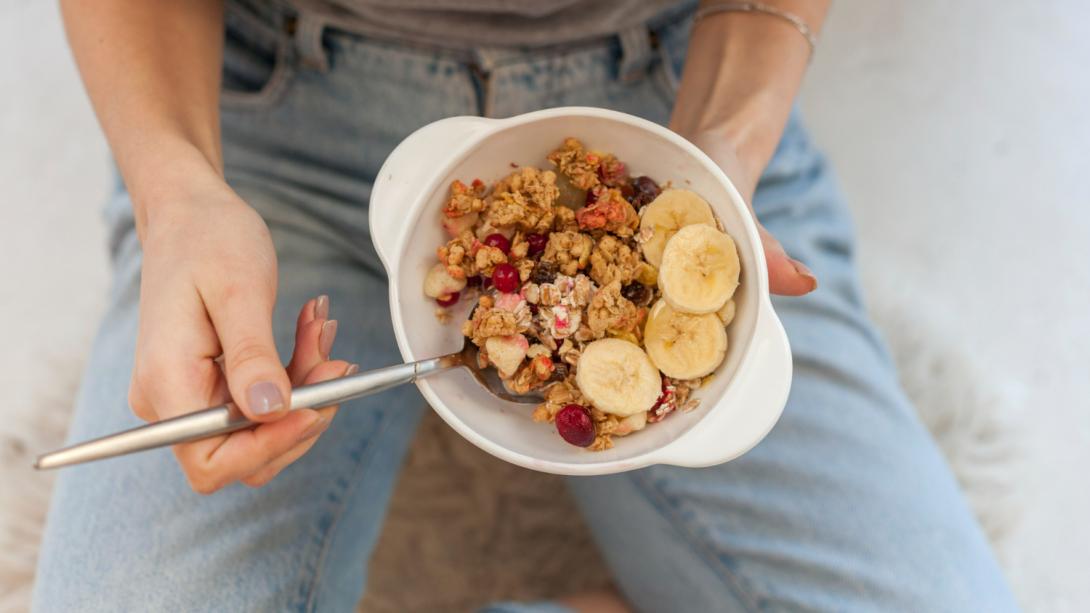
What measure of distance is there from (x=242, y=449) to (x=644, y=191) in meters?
0.32

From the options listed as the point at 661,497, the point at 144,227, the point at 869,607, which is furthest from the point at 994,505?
the point at 144,227

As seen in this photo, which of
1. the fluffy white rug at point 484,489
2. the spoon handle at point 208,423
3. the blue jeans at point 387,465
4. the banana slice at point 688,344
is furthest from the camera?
the fluffy white rug at point 484,489

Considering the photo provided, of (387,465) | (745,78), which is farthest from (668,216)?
(387,465)

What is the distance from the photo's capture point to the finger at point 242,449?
Result: 0.48m

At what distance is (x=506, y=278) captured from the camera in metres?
0.55

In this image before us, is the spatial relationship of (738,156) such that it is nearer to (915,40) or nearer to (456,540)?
(456,540)

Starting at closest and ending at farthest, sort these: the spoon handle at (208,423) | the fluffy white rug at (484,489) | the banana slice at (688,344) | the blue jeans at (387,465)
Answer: the spoon handle at (208,423) → the banana slice at (688,344) → the blue jeans at (387,465) → the fluffy white rug at (484,489)

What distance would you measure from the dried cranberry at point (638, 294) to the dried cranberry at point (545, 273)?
5 centimetres

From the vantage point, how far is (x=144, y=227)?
0.60 metres

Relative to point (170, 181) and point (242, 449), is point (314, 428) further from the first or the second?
point (170, 181)

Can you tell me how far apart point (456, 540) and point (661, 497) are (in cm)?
38

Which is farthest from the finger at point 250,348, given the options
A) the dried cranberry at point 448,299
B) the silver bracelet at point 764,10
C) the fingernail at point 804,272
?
the silver bracelet at point 764,10

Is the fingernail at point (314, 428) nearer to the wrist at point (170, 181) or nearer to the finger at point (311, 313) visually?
the finger at point (311, 313)

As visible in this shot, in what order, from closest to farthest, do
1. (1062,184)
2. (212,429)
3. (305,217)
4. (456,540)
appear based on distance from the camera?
(212,429) < (305,217) < (456,540) < (1062,184)
